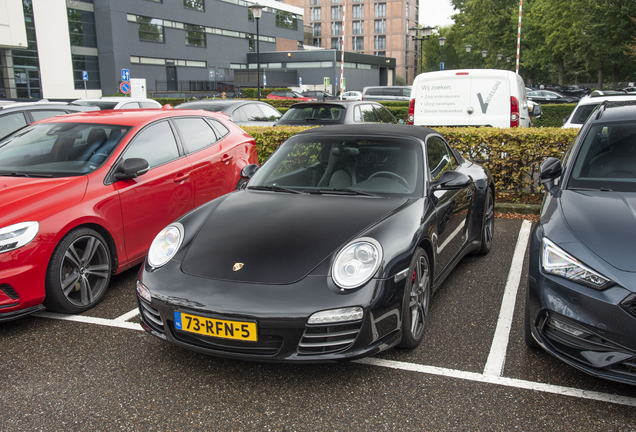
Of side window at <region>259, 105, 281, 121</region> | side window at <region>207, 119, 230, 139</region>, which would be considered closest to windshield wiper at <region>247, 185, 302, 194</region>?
side window at <region>207, 119, 230, 139</region>

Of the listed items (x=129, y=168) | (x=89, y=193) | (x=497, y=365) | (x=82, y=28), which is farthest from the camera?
(x=82, y=28)

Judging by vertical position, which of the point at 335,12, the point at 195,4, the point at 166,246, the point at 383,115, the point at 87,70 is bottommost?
the point at 166,246

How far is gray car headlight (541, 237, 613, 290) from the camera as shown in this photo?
2746mm

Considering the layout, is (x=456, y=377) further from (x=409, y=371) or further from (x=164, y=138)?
(x=164, y=138)

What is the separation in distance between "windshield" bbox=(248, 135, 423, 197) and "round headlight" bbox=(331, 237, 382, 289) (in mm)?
821

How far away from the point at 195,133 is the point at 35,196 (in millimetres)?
2125

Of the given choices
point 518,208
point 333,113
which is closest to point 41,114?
point 333,113

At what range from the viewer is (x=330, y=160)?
13.8ft

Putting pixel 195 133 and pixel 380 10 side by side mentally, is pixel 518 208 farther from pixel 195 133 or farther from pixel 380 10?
pixel 380 10

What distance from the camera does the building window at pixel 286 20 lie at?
2432 inches

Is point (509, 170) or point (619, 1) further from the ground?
point (619, 1)

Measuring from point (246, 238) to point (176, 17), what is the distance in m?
49.4

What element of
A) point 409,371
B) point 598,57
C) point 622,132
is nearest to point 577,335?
point 409,371

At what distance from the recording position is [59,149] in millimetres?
4777
